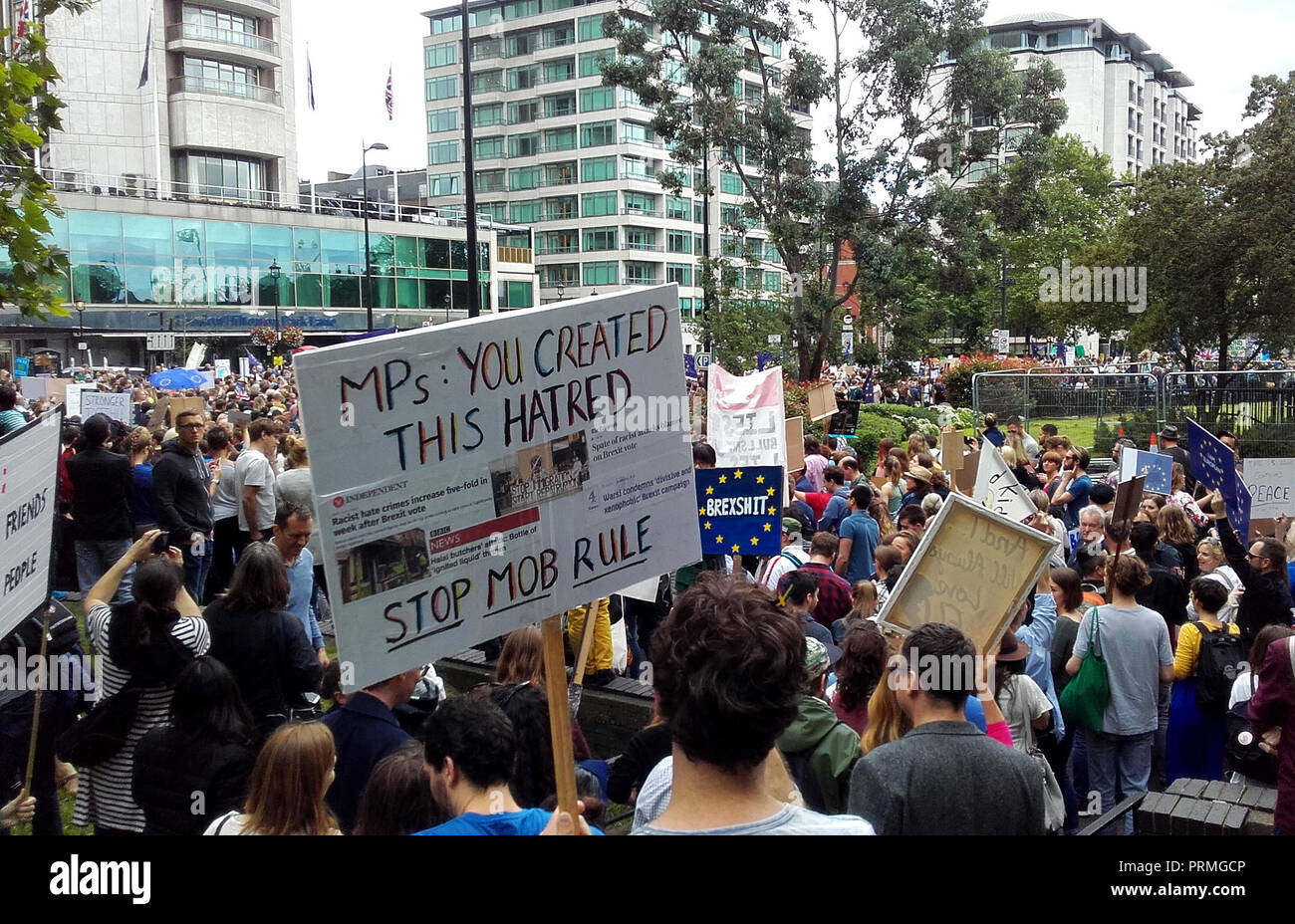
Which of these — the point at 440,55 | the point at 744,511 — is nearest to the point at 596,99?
the point at 440,55

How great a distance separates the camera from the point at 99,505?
8641mm

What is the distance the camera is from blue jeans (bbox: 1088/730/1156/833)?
5859 millimetres

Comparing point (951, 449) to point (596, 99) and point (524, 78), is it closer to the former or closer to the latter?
point (596, 99)

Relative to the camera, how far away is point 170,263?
48.3 m

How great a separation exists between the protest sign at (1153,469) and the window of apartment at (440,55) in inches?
1763

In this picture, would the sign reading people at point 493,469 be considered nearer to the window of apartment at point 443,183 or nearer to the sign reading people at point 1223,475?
the sign reading people at point 1223,475

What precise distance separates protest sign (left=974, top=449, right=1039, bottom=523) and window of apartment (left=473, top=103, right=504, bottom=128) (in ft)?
183

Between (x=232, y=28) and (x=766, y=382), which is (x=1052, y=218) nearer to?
(x=232, y=28)

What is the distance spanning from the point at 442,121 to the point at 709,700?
62.3 m

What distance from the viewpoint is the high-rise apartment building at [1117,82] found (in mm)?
44438

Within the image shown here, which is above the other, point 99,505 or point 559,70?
point 559,70

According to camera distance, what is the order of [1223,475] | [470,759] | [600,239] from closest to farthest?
[470,759] < [1223,475] < [600,239]

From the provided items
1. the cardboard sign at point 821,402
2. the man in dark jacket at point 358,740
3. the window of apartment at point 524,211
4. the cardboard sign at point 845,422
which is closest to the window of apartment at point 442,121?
the window of apartment at point 524,211
